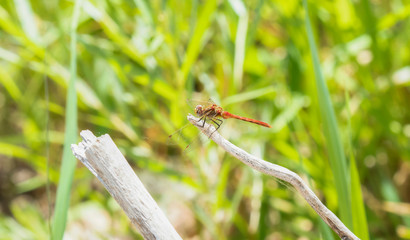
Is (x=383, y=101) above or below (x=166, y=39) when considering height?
above

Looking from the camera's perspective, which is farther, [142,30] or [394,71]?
[394,71]

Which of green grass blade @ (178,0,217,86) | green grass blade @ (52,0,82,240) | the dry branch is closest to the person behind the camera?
the dry branch

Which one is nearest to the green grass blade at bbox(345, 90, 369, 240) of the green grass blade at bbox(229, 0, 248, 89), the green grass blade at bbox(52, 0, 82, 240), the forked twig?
the forked twig

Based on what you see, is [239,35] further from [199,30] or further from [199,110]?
[199,110]

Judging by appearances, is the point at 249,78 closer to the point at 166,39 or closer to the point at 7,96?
the point at 166,39

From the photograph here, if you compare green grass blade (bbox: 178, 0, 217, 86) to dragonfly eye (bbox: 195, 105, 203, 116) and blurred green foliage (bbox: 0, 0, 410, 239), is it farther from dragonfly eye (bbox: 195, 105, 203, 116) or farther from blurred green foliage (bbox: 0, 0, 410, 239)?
dragonfly eye (bbox: 195, 105, 203, 116)

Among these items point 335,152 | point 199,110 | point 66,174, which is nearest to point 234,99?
point 199,110

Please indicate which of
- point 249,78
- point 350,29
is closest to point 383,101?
point 350,29
